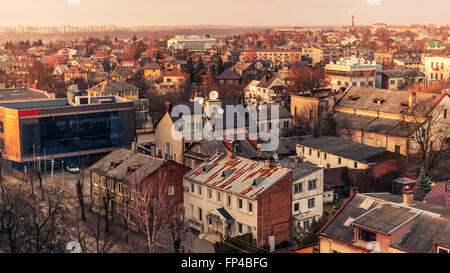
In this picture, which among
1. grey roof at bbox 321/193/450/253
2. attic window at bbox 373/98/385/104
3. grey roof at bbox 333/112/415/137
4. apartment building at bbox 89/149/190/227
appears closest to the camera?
grey roof at bbox 321/193/450/253

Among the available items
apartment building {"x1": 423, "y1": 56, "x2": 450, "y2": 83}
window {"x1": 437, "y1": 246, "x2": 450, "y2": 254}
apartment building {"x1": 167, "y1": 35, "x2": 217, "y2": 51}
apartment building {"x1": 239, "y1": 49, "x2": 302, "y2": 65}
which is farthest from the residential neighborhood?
apartment building {"x1": 167, "y1": 35, "x2": 217, "y2": 51}

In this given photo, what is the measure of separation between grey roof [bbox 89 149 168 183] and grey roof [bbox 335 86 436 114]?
11.4 m

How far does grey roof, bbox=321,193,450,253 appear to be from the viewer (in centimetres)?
962

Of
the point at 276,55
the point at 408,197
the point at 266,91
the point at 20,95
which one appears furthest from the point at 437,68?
the point at 408,197

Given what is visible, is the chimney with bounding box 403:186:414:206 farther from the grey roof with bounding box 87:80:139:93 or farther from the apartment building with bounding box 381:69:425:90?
the apartment building with bounding box 381:69:425:90

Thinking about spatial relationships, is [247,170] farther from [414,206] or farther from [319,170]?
[414,206]

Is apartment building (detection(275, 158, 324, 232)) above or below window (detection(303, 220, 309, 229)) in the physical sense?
above

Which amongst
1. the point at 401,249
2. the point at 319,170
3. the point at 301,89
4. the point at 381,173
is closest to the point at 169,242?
the point at 319,170

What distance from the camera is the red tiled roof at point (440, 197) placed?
13.5 meters

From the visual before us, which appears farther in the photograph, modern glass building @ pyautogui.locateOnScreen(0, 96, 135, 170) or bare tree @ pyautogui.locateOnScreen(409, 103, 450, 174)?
modern glass building @ pyautogui.locateOnScreen(0, 96, 135, 170)

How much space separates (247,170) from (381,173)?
239 inches

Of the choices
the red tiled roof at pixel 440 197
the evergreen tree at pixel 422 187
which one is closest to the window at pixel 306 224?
the red tiled roof at pixel 440 197

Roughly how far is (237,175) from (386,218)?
14.6 feet

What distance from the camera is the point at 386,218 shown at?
1031 cm
